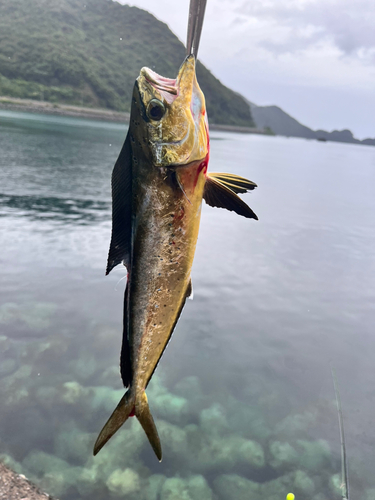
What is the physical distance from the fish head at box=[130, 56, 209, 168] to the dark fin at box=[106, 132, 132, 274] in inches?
6.9

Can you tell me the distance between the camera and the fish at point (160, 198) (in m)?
2.64

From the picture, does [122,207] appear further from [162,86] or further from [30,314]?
[30,314]

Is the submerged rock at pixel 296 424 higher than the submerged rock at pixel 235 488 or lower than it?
lower

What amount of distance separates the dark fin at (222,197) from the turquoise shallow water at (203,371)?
5633 mm

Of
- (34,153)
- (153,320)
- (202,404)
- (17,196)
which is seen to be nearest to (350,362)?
(202,404)

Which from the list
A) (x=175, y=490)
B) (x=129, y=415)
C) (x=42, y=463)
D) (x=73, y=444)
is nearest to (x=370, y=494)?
(x=175, y=490)

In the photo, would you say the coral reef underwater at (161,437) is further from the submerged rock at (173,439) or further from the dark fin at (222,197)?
the dark fin at (222,197)

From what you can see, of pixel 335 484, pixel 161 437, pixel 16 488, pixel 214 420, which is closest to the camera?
pixel 16 488

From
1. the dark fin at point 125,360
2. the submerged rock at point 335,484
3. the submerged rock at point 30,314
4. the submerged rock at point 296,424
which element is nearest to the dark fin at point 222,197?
the dark fin at point 125,360

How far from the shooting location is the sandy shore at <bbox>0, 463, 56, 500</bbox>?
576 centimetres

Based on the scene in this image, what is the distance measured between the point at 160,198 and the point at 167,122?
50 centimetres

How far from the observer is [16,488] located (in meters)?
5.95

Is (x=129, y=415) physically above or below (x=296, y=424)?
above

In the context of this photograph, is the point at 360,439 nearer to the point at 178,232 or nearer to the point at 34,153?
the point at 178,232
